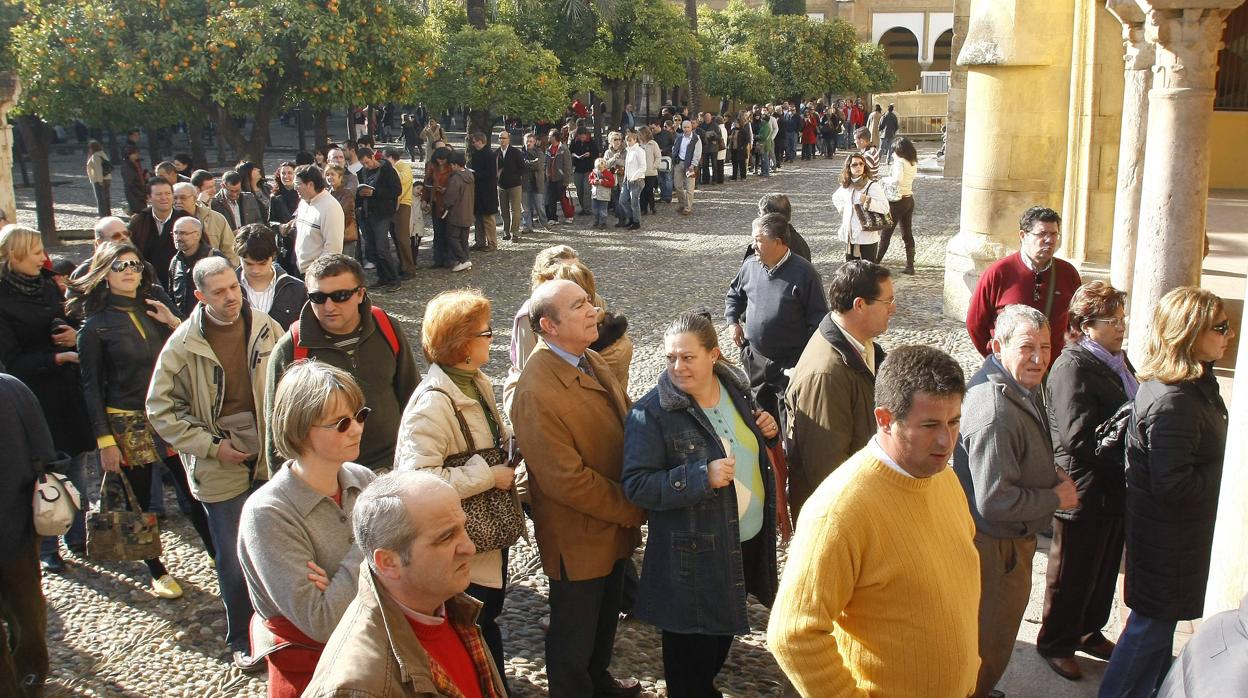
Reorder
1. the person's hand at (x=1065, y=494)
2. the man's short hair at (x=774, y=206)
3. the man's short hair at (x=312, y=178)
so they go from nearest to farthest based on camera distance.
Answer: the person's hand at (x=1065, y=494)
the man's short hair at (x=774, y=206)
the man's short hair at (x=312, y=178)

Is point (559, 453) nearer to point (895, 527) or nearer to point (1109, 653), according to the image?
point (895, 527)

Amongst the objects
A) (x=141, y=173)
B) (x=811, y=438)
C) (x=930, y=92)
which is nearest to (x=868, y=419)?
(x=811, y=438)

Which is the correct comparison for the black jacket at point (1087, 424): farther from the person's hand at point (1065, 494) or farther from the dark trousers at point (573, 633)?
the dark trousers at point (573, 633)

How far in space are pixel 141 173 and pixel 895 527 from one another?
15.1m

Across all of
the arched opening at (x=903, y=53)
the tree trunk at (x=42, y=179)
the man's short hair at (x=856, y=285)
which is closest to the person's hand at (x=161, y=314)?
the man's short hair at (x=856, y=285)

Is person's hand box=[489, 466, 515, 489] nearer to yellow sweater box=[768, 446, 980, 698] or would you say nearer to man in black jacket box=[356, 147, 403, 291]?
yellow sweater box=[768, 446, 980, 698]

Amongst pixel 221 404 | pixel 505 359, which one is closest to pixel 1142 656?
pixel 221 404

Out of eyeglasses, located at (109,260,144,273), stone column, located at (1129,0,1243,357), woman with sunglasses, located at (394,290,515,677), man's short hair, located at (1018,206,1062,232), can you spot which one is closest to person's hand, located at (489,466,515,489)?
woman with sunglasses, located at (394,290,515,677)

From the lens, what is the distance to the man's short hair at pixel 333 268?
4.37m

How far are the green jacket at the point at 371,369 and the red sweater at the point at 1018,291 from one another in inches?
125

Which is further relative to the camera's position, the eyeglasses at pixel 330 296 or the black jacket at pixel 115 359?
the black jacket at pixel 115 359

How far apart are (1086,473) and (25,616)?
4166 mm

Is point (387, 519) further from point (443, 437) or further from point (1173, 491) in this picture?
point (1173, 491)

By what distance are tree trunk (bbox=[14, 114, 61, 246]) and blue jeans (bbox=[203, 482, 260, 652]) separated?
12901 mm
